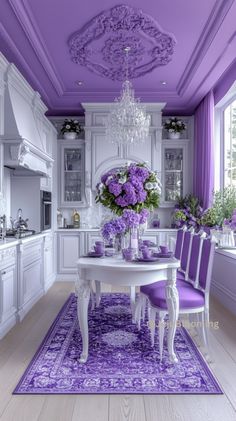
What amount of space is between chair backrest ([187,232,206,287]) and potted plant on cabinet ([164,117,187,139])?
9.94 ft

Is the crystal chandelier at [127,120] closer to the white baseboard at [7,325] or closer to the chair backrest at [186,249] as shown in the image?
the chair backrest at [186,249]

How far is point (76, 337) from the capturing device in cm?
310

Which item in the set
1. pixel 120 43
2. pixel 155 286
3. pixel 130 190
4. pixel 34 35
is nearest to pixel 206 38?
pixel 120 43

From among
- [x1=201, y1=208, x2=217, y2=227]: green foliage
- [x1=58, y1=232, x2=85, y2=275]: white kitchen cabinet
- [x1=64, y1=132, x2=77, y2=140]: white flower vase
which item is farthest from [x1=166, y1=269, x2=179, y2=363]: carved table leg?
[x1=64, y1=132, x2=77, y2=140]: white flower vase

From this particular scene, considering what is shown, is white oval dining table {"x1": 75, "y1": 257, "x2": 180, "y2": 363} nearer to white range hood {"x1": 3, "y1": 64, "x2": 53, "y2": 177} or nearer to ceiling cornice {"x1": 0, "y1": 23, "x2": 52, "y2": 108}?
white range hood {"x1": 3, "y1": 64, "x2": 53, "y2": 177}

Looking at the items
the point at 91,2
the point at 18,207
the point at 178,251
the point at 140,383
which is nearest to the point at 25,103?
the point at 18,207

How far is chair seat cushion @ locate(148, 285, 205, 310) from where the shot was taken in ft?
8.71

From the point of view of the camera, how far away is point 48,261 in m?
5.06

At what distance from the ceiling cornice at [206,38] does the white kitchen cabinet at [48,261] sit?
2830mm

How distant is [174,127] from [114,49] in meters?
2.31

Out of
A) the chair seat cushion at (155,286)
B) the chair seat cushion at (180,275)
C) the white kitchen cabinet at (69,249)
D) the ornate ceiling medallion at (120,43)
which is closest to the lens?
the chair seat cushion at (155,286)

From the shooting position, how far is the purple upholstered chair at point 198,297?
266cm

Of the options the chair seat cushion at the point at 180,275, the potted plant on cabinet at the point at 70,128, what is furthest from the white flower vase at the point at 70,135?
the chair seat cushion at the point at 180,275

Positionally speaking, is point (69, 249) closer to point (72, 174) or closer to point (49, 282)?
point (49, 282)
